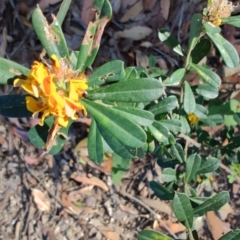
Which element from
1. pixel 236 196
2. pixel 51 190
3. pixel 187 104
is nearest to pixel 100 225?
pixel 51 190

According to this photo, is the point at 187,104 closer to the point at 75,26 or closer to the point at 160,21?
the point at 160,21

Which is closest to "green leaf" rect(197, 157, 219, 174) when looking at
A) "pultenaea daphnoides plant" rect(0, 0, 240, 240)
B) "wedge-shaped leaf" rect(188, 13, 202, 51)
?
"pultenaea daphnoides plant" rect(0, 0, 240, 240)

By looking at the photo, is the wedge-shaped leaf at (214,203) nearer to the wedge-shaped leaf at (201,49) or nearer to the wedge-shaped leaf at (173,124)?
the wedge-shaped leaf at (173,124)

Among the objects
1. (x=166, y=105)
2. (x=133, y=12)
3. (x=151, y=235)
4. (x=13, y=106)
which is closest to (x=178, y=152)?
(x=166, y=105)

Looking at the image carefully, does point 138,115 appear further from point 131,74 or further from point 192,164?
point 192,164

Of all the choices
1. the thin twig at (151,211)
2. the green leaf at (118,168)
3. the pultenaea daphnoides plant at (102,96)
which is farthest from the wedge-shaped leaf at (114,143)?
the thin twig at (151,211)

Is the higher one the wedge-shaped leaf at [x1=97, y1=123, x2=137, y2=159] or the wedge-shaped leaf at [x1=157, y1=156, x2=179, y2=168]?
the wedge-shaped leaf at [x1=97, y1=123, x2=137, y2=159]

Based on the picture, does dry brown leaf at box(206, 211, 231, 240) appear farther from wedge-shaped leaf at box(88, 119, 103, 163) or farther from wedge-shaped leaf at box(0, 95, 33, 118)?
wedge-shaped leaf at box(0, 95, 33, 118)
